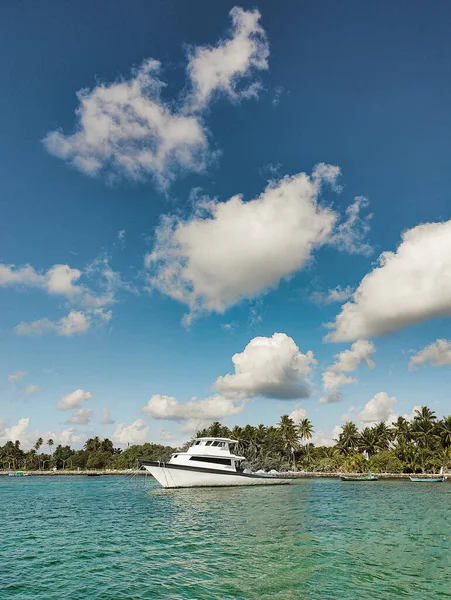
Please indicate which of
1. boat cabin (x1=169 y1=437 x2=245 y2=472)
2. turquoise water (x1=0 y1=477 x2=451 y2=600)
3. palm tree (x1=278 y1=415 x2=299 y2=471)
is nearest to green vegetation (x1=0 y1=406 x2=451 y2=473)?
palm tree (x1=278 y1=415 x2=299 y2=471)

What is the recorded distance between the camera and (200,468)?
43.4m

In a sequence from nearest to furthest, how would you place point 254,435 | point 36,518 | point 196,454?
point 36,518, point 196,454, point 254,435

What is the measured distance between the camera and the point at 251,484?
5019 centimetres

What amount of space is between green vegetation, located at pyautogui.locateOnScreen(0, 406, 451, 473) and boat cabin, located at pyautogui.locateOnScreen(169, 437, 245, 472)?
21.3m

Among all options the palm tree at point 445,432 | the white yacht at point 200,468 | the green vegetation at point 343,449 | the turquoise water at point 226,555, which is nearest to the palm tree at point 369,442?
the green vegetation at point 343,449

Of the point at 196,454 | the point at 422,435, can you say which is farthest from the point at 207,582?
the point at 422,435

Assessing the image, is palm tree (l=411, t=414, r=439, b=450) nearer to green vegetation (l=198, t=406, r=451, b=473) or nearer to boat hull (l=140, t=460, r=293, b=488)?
green vegetation (l=198, t=406, r=451, b=473)

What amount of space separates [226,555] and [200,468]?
29229mm

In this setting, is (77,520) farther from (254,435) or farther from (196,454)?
(254,435)

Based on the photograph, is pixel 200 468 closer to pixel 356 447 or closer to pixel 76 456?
pixel 356 447

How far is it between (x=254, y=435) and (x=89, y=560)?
9090cm

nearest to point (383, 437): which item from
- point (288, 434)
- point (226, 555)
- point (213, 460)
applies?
point (288, 434)

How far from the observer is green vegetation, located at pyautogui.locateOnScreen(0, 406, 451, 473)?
82062 millimetres

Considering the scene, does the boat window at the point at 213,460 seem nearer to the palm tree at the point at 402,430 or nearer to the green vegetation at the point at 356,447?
the green vegetation at the point at 356,447
